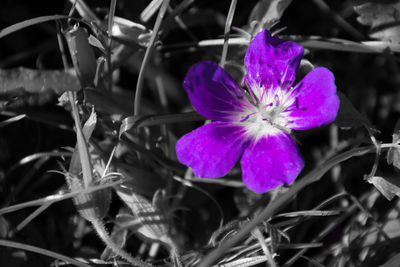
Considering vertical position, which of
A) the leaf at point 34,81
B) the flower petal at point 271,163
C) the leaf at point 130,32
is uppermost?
the leaf at point 130,32

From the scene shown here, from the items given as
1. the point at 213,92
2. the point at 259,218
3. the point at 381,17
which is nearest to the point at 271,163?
the point at 259,218

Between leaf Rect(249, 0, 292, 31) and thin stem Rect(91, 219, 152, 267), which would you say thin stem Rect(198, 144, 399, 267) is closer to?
thin stem Rect(91, 219, 152, 267)

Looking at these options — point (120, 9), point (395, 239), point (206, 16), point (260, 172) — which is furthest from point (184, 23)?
point (395, 239)

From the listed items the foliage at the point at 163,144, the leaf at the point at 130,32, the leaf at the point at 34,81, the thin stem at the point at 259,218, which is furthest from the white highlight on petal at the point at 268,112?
the leaf at the point at 34,81

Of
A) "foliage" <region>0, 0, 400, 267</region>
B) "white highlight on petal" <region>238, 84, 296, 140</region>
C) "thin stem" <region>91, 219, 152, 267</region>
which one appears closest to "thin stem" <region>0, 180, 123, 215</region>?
"foliage" <region>0, 0, 400, 267</region>

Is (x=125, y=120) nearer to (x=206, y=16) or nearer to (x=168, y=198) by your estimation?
(x=168, y=198)

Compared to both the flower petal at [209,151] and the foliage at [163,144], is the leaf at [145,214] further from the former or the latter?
the flower petal at [209,151]
